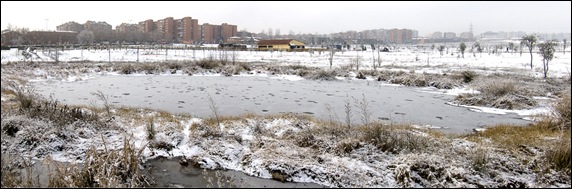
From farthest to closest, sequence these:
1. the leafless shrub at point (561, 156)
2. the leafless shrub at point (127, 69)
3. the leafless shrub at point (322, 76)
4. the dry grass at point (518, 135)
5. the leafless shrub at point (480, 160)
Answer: the leafless shrub at point (127, 69) → the leafless shrub at point (322, 76) → the dry grass at point (518, 135) → the leafless shrub at point (480, 160) → the leafless shrub at point (561, 156)

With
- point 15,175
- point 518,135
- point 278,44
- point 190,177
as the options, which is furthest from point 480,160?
point 278,44

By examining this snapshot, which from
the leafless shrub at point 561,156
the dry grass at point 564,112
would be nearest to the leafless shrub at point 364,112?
the leafless shrub at point 561,156

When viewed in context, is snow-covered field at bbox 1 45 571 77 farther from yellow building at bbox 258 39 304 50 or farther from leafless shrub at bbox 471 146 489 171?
yellow building at bbox 258 39 304 50

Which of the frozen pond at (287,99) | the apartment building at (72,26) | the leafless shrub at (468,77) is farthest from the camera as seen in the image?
the apartment building at (72,26)

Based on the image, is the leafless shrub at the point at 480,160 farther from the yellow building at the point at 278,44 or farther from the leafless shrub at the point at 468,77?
the yellow building at the point at 278,44

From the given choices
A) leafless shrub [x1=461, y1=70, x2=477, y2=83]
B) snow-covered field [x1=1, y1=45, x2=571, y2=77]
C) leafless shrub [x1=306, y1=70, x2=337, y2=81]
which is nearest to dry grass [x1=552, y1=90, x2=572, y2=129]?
leafless shrub [x1=461, y1=70, x2=477, y2=83]

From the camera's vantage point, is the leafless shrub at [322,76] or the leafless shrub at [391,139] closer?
the leafless shrub at [391,139]

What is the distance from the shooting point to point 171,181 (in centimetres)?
764

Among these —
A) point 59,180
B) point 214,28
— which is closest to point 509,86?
point 59,180

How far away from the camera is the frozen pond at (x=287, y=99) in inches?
541

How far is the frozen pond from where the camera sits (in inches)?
541

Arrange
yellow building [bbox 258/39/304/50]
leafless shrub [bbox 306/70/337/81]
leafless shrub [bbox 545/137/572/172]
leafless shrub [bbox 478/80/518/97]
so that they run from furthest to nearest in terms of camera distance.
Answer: yellow building [bbox 258/39/304/50] < leafless shrub [bbox 306/70/337/81] < leafless shrub [bbox 478/80/518/97] < leafless shrub [bbox 545/137/572/172]

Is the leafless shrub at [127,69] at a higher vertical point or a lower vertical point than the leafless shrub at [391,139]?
higher

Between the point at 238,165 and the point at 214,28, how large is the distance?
14394 centimetres
